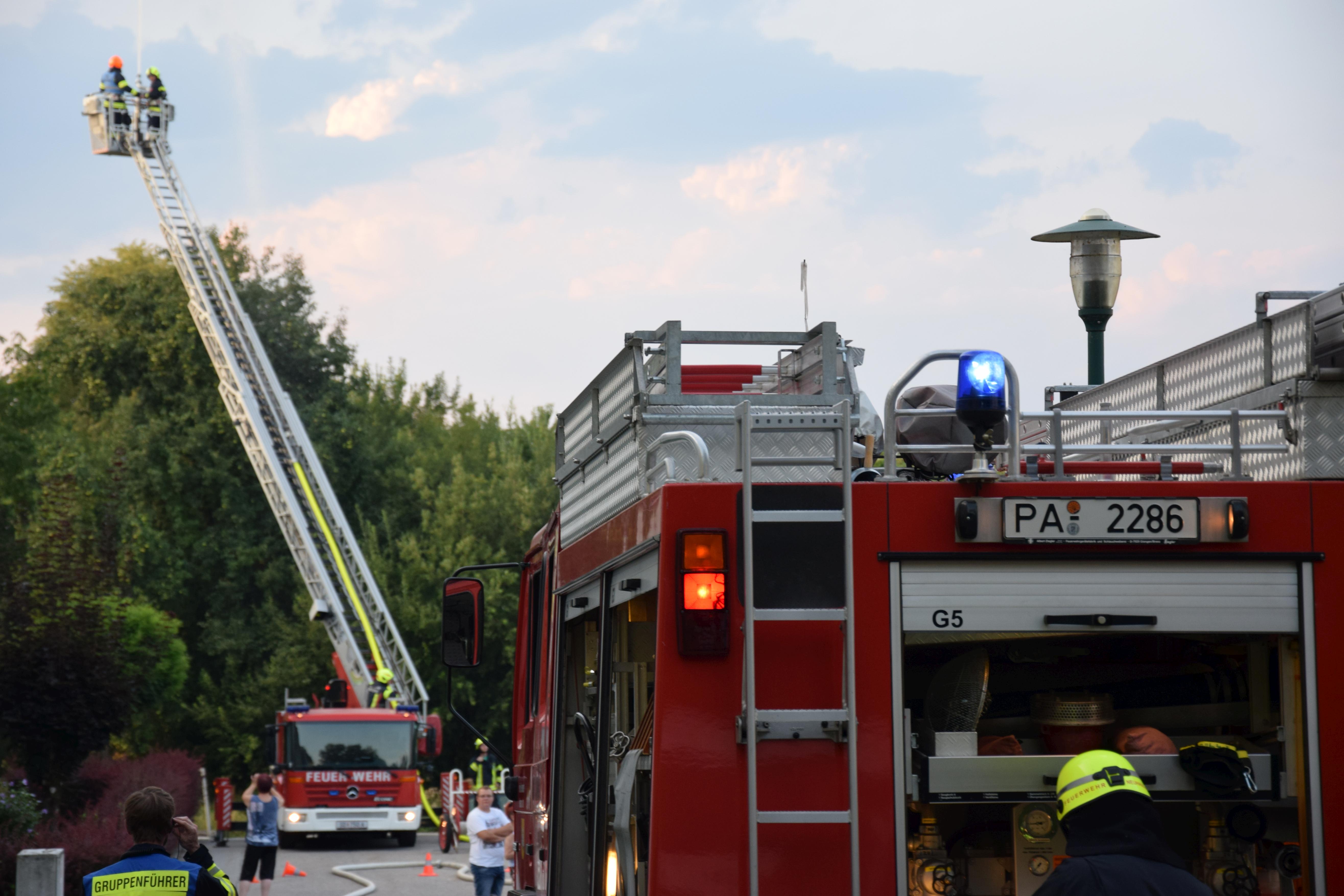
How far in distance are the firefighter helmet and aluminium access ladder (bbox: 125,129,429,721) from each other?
1166 inches

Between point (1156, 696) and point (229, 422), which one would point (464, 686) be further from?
point (1156, 696)

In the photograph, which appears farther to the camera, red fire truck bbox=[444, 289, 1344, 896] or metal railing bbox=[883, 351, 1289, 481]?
metal railing bbox=[883, 351, 1289, 481]

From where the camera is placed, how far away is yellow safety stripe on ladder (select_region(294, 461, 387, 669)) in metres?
34.2

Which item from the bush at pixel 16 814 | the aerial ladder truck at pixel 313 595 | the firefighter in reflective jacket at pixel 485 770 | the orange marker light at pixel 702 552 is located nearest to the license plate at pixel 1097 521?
the orange marker light at pixel 702 552

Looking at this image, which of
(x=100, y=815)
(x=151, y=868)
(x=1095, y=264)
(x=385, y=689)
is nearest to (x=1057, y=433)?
(x=151, y=868)

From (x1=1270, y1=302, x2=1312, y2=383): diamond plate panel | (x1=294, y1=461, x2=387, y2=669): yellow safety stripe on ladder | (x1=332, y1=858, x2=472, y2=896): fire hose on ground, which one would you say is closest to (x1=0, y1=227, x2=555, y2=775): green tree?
(x1=294, y1=461, x2=387, y2=669): yellow safety stripe on ladder

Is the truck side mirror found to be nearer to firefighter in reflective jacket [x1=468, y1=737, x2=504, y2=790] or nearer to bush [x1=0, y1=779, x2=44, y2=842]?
Answer: bush [x1=0, y1=779, x2=44, y2=842]

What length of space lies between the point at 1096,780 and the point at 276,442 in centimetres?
3856

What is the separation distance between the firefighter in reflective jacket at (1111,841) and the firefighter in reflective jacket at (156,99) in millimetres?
47200

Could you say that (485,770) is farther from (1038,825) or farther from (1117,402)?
(1038,825)

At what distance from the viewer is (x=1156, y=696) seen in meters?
5.07

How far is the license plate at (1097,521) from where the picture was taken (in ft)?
15.0

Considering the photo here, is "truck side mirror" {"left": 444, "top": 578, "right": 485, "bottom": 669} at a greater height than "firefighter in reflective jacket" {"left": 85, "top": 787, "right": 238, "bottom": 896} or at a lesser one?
greater

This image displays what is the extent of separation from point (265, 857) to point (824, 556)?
12.9 m
